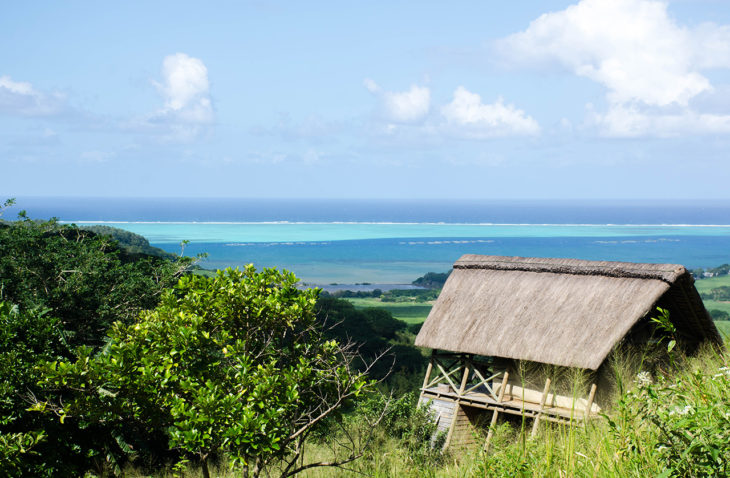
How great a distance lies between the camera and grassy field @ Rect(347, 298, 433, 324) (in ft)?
130

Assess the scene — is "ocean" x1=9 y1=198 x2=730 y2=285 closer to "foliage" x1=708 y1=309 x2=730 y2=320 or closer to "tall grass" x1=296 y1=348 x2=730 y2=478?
"foliage" x1=708 y1=309 x2=730 y2=320

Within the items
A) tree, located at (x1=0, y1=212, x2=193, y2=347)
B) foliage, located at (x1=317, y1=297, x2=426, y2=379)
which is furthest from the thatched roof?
foliage, located at (x1=317, y1=297, x2=426, y2=379)

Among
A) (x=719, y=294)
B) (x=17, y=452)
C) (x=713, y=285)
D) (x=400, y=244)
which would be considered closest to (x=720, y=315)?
(x=719, y=294)

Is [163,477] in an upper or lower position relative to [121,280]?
lower

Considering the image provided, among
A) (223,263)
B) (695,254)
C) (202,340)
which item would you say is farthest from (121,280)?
(695,254)

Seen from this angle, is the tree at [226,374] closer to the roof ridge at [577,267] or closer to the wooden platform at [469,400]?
the wooden platform at [469,400]

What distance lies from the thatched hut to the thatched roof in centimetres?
2

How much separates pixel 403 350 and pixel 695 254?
59.0m

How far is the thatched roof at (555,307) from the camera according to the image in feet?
36.4

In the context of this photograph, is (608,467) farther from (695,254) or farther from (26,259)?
(695,254)

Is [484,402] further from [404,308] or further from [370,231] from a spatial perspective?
[370,231]

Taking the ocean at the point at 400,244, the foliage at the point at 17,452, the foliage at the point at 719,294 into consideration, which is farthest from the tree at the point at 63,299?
the ocean at the point at 400,244

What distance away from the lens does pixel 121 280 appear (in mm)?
12453

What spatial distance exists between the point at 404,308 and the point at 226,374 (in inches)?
1500
